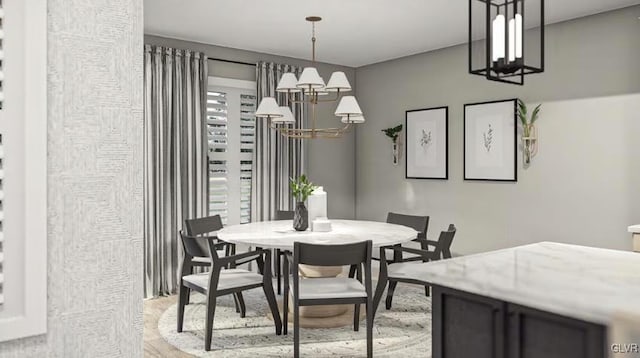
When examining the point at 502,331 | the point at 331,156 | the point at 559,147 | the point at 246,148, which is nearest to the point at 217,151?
the point at 246,148

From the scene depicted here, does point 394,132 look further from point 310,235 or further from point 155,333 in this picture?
point 155,333

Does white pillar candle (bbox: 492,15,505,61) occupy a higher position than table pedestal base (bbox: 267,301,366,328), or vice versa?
white pillar candle (bbox: 492,15,505,61)

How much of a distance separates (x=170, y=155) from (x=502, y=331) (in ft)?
12.9

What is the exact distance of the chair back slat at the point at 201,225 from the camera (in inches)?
168

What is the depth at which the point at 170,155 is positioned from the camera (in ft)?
16.6

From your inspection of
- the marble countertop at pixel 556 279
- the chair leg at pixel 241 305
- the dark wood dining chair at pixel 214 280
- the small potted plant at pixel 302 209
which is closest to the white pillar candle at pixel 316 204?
the small potted plant at pixel 302 209

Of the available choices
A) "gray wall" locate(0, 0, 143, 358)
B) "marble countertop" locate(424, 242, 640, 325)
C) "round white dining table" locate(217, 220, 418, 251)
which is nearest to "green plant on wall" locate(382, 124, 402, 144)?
"round white dining table" locate(217, 220, 418, 251)

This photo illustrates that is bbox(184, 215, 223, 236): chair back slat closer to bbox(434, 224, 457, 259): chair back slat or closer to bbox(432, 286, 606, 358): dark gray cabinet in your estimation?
bbox(434, 224, 457, 259): chair back slat

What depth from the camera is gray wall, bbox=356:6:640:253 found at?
A: 13.7 ft

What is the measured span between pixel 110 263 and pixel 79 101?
487mm

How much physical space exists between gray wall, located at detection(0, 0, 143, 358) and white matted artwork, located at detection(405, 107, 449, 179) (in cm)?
434

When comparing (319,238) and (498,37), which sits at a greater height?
(498,37)

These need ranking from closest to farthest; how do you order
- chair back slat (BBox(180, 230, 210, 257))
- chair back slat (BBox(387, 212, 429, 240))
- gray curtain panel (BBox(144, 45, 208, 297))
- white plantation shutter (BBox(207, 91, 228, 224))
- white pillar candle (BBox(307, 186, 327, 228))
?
1. chair back slat (BBox(180, 230, 210, 257))
2. white pillar candle (BBox(307, 186, 327, 228))
3. chair back slat (BBox(387, 212, 429, 240))
4. gray curtain panel (BBox(144, 45, 208, 297))
5. white plantation shutter (BBox(207, 91, 228, 224))

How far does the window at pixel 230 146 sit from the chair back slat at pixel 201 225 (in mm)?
856
